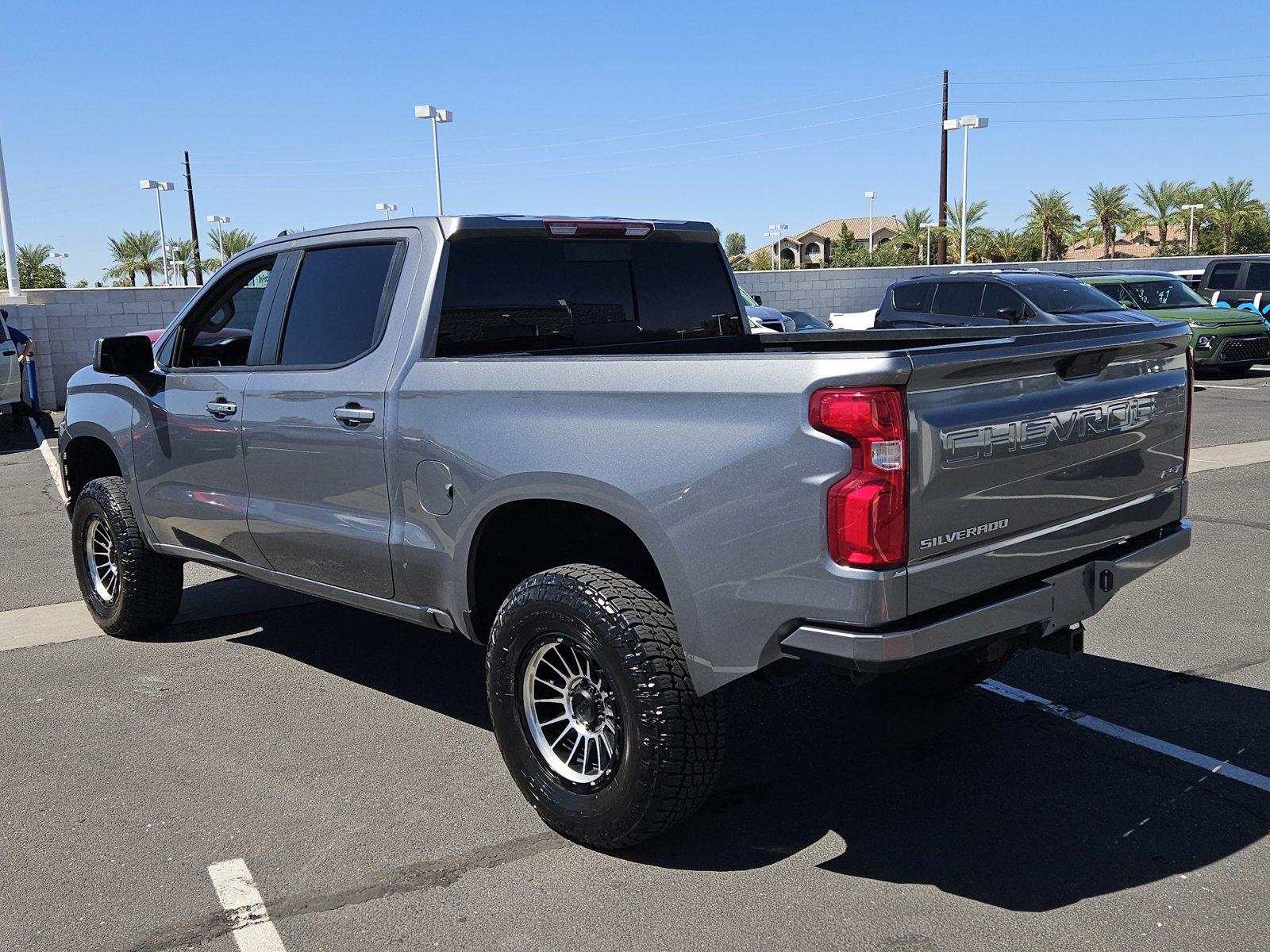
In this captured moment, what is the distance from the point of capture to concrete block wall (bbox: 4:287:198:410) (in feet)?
64.6

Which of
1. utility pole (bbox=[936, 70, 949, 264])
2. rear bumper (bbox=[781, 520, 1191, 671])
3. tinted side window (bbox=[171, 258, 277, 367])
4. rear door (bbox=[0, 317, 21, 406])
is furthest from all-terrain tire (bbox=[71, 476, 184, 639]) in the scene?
utility pole (bbox=[936, 70, 949, 264])

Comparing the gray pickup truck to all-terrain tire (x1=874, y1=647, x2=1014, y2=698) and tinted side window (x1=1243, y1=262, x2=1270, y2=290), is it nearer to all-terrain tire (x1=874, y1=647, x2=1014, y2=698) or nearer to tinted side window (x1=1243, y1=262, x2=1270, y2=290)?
all-terrain tire (x1=874, y1=647, x2=1014, y2=698)

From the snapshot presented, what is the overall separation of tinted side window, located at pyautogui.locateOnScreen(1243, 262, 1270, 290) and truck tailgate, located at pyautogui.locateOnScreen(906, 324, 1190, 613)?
1876 cm

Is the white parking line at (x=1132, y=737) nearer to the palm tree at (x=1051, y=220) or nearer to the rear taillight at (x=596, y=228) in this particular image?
the rear taillight at (x=596, y=228)

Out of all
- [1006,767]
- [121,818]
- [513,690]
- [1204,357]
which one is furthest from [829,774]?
[1204,357]

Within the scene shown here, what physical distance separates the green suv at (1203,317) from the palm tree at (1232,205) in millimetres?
50398

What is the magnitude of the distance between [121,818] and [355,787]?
78 cm

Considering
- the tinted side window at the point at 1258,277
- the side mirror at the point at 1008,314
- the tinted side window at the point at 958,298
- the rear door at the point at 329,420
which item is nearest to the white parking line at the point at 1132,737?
the rear door at the point at 329,420

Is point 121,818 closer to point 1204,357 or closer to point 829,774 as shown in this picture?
point 829,774

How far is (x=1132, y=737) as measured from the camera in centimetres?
454

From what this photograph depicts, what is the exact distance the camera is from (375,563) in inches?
173

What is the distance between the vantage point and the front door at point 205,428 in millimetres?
5062

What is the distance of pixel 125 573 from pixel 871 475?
14.1 ft

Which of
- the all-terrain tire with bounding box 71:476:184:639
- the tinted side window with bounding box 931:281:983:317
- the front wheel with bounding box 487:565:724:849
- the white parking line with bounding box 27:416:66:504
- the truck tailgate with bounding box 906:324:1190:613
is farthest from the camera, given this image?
the tinted side window with bounding box 931:281:983:317
